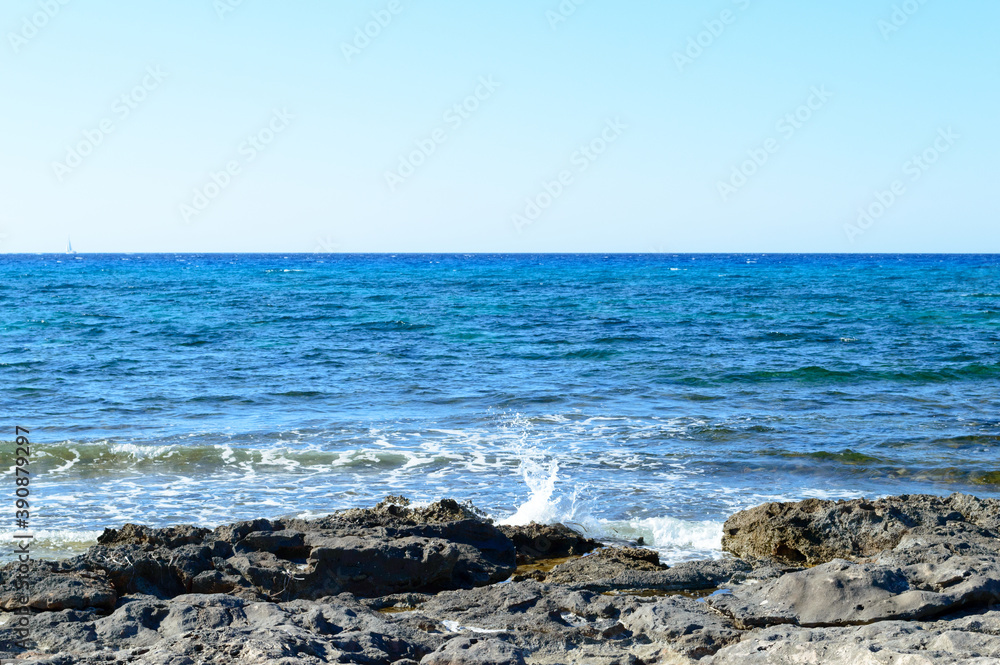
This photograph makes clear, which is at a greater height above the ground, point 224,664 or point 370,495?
point 224,664

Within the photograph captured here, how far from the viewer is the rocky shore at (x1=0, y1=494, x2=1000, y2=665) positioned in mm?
4156

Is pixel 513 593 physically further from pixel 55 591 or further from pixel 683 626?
pixel 55 591

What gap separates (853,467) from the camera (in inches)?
388

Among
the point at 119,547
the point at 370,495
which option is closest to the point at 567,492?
the point at 370,495

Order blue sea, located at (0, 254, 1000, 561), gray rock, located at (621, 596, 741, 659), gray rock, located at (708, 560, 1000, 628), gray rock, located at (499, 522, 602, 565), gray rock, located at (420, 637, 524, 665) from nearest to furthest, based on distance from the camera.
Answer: gray rock, located at (420, 637, 524, 665)
gray rock, located at (621, 596, 741, 659)
gray rock, located at (708, 560, 1000, 628)
gray rock, located at (499, 522, 602, 565)
blue sea, located at (0, 254, 1000, 561)

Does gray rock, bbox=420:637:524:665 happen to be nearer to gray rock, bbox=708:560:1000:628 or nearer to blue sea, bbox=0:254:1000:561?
gray rock, bbox=708:560:1000:628

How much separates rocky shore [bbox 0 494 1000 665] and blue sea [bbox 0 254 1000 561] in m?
1.10

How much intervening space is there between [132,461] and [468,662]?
294 inches

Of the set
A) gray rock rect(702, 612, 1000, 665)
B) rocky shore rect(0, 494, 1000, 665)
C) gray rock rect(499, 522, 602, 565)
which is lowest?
gray rock rect(499, 522, 602, 565)

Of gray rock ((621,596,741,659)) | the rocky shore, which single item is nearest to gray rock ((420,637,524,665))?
the rocky shore

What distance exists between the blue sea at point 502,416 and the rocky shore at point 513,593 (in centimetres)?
110

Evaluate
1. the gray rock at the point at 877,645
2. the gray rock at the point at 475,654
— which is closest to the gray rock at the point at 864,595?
the gray rock at the point at 877,645

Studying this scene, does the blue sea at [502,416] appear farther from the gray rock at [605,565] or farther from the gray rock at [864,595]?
the gray rock at [864,595]

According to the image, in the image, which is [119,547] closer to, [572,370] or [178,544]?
[178,544]
